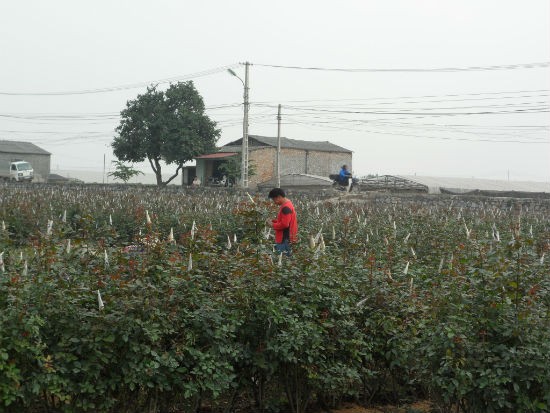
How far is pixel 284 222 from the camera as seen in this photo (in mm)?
8805

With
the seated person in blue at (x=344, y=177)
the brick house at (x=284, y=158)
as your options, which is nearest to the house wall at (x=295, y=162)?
the brick house at (x=284, y=158)

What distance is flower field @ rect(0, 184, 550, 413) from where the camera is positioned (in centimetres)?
450

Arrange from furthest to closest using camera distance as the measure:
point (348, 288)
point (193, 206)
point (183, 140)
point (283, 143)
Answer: point (283, 143), point (183, 140), point (193, 206), point (348, 288)

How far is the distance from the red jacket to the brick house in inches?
1381

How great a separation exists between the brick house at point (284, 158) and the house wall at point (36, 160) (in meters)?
18.0

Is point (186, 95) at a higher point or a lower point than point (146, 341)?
higher

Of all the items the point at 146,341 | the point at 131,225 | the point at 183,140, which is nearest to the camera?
the point at 146,341

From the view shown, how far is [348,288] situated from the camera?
18.8 feet

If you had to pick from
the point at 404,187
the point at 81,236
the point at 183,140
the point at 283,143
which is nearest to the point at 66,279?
the point at 81,236

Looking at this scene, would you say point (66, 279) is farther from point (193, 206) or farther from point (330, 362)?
point (193, 206)

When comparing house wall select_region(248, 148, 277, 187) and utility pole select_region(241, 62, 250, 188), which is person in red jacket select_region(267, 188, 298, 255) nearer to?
utility pole select_region(241, 62, 250, 188)

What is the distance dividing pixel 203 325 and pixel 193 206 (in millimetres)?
13642

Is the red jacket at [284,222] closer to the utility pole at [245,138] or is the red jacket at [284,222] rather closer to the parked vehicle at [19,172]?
the utility pole at [245,138]

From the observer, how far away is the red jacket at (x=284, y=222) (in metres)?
8.73
